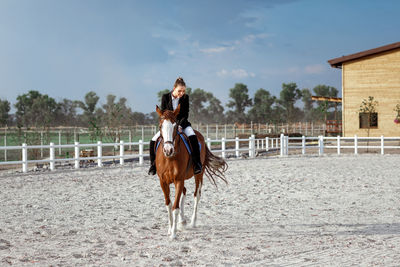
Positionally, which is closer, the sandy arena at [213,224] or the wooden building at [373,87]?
the sandy arena at [213,224]

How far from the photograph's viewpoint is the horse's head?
5520 millimetres

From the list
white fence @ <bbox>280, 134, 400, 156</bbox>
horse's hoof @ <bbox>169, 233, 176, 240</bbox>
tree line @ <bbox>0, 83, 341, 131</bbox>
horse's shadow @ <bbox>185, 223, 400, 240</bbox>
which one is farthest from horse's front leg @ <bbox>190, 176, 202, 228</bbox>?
tree line @ <bbox>0, 83, 341, 131</bbox>

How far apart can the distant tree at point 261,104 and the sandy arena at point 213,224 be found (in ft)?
265

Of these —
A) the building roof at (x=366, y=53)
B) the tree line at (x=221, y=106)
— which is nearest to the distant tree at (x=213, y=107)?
the tree line at (x=221, y=106)

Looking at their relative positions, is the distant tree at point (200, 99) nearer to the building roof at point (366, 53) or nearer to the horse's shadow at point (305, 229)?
the building roof at point (366, 53)

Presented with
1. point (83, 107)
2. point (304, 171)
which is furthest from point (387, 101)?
point (83, 107)

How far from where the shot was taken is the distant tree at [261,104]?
9389 cm

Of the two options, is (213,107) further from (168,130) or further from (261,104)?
(168,130)

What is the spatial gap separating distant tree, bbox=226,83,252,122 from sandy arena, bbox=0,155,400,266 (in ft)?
293

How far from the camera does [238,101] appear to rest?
103312 millimetres

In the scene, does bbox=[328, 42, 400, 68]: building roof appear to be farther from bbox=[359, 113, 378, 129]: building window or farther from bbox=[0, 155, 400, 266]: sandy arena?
bbox=[0, 155, 400, 266]: sandy arena

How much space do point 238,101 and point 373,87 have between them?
69.7 m

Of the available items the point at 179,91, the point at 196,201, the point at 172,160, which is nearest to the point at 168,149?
the point at 172,160

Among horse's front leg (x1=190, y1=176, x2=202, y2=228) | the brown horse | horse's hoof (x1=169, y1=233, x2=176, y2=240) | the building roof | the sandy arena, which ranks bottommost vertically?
the sandy arena
